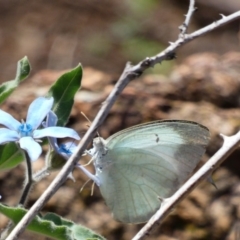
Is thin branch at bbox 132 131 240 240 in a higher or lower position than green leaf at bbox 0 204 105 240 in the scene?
higher

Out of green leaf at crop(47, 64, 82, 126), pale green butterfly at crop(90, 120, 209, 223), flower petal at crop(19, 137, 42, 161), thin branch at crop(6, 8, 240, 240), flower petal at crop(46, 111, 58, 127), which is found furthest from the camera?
pale green butterfly at crop(90, 120, 209, 223)

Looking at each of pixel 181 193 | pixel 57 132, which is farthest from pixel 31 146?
pixel 181 193

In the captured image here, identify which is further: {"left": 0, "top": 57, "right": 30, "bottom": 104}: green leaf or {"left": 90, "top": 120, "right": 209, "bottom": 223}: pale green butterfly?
{"left": 90, "top": 120, "right": 209, "bottom": 223}: pale green butterfly

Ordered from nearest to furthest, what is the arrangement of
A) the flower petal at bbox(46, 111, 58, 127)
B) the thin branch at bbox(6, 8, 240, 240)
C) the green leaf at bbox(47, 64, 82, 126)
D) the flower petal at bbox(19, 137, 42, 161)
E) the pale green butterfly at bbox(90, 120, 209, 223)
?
the thin branch at bbox(6, 8, 240, 240) < the flower petal at bbox(19, 137, 42, 161) < the flower petal at bbox(46, 111, 58, 127) < the green leaf at bbox(47, 64, 82, 126) < the pale green butterfly at bbox(90, 120, 209, 223)

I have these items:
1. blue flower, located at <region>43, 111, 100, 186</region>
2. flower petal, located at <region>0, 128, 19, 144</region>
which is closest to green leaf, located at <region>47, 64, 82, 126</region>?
blue flower, located at <region>43, 111, 100, 186</region>

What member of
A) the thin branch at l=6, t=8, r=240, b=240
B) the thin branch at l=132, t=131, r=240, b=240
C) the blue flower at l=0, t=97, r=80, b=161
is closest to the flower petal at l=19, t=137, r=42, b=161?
the blue flower at l=0, t=97, r=80, b=161

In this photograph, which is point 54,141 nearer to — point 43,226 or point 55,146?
point 55,146

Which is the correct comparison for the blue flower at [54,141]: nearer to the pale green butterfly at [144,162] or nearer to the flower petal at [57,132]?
the flower petal at [57,132]

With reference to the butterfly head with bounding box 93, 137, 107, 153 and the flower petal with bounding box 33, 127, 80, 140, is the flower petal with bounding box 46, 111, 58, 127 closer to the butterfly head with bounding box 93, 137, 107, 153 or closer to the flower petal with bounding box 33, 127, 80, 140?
the flower petal with bounding box 33, 127, 80, 140

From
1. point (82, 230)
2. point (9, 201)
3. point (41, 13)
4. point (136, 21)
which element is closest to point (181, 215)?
point (9, 201)

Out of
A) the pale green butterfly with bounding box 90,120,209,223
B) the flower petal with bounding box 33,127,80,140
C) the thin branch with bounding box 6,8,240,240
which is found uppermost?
the thin branch with bounding box 6,8,240,240
